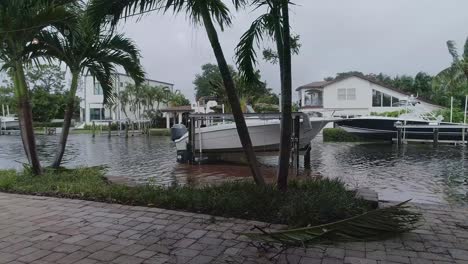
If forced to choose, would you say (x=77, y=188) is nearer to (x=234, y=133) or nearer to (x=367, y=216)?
(x=367, y=216)

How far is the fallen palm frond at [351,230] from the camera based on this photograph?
4066mm

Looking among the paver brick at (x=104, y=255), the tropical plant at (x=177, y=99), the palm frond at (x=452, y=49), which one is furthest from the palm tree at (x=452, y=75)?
the tropical plant at (x=177, y=99)

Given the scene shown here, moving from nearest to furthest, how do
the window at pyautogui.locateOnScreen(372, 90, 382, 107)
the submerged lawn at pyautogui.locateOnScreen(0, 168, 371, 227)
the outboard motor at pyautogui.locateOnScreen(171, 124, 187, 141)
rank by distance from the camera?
the submerged lawn at pyautogui.locateOnScreen(0, 168, 371, 227) < the outboard motor at pyautogui.locateOnScreen(171, 124, 187, 141) < the window at pyautogui.locateOnScreen(372, 90, 382, 107)

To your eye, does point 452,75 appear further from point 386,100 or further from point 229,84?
point 229,84

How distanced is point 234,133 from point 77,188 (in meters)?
7.30

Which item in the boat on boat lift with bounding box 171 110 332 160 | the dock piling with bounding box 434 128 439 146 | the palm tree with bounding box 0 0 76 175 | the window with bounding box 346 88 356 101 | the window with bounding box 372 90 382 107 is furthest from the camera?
the window with bounding box 346 88 356 101

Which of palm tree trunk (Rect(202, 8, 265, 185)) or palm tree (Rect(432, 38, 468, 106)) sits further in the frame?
palm tree (Rect(432, 38, 468, 106))

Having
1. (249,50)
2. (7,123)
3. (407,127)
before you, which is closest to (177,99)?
(7,123)

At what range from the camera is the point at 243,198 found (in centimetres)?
545

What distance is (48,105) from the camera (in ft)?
167

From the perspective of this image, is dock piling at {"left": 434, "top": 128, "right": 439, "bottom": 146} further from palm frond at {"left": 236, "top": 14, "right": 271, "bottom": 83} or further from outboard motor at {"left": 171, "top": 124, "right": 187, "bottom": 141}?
palm frond at {"left": 236, "top": 14, "right": 271, "bottom": 83}

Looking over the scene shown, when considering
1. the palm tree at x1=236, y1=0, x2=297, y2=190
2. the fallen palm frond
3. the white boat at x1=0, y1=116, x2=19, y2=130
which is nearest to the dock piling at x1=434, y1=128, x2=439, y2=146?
the palm tree at x1=236, y1=0, x2=297, y2=190

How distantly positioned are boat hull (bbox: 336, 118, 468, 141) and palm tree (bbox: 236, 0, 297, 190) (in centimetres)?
1802

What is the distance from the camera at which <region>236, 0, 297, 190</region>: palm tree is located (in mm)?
5477
